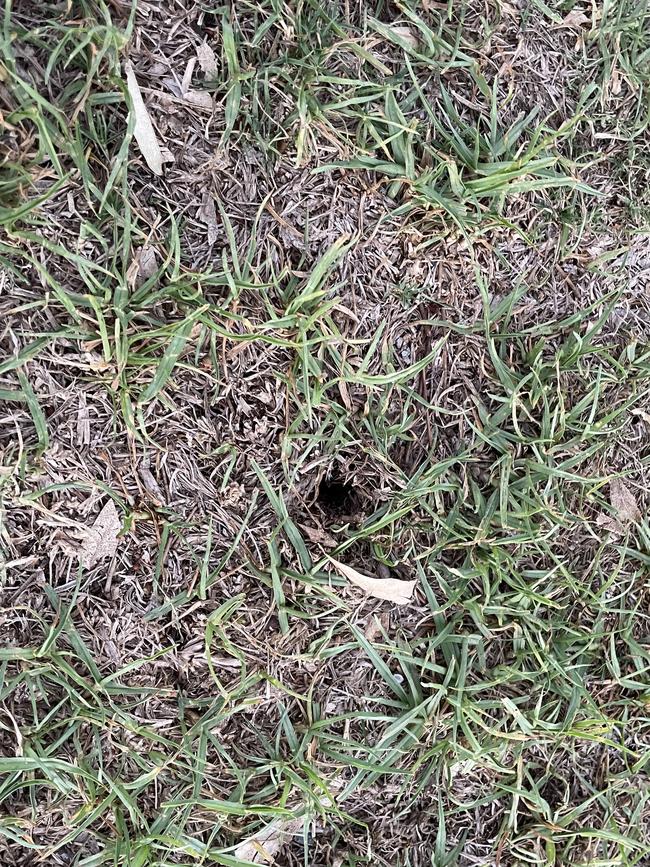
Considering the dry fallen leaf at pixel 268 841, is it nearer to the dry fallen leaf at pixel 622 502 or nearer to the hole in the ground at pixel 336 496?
the hole in the ground at pixel 336 496

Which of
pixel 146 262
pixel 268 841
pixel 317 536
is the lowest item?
pixel 268 841

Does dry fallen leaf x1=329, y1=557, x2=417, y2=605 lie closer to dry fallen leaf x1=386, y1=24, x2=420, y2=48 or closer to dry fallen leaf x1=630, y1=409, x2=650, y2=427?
dry fallen leaf x1=630, y1=409, x2=650, y2=427

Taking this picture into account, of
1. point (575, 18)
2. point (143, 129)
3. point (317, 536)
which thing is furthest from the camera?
point (575, 18)

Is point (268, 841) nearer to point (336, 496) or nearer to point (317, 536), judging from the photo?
point (317, 536)

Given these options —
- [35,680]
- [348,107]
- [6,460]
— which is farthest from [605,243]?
[35,680]

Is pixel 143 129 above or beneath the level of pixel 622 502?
above

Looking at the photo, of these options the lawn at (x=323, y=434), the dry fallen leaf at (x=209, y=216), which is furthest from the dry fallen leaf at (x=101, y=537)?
the dry fallen leaf at (x=209, y=216)

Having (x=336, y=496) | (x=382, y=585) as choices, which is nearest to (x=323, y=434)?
(x=336, y=496)

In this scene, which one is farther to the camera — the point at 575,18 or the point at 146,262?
the point at 575,18
